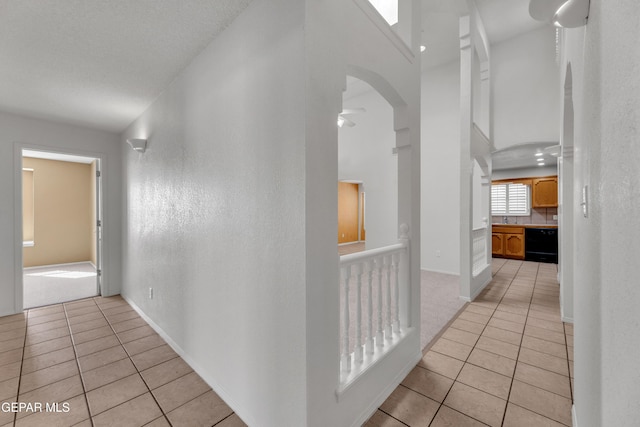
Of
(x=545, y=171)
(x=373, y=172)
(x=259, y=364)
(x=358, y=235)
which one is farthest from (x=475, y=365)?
(x=358, y=235)

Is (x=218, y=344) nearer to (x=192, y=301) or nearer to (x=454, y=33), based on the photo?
(x=192, y=301)

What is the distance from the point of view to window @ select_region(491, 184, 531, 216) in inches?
275

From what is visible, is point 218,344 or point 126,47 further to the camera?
point 126,47

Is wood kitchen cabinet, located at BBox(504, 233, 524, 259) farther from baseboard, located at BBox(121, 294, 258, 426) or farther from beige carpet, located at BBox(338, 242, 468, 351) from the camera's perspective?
baseboard, located at BBox(121, 294, 258, 426)

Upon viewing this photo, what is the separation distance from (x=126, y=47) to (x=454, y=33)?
4.74 meters

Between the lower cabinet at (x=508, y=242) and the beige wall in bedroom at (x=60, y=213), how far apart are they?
10048 millimetres

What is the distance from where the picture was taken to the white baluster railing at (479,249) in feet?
13.6

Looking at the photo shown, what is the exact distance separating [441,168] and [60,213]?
8.50 meters

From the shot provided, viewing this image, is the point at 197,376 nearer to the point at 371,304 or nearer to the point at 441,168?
the point at 371,304

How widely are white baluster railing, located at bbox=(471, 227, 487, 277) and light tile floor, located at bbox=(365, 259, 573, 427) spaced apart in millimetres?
902

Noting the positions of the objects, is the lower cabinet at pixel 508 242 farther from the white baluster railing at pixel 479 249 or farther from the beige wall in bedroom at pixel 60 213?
the beige wall in bedroom at pixel 60 213

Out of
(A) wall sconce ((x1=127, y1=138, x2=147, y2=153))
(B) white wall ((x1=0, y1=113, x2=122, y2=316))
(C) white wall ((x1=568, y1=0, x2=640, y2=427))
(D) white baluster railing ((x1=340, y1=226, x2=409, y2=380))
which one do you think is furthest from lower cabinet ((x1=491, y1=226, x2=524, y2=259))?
(B) white wall ((x1=0, y1=113, x2=122, y2=316))

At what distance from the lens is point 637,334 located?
52 cm

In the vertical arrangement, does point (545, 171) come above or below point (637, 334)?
above
